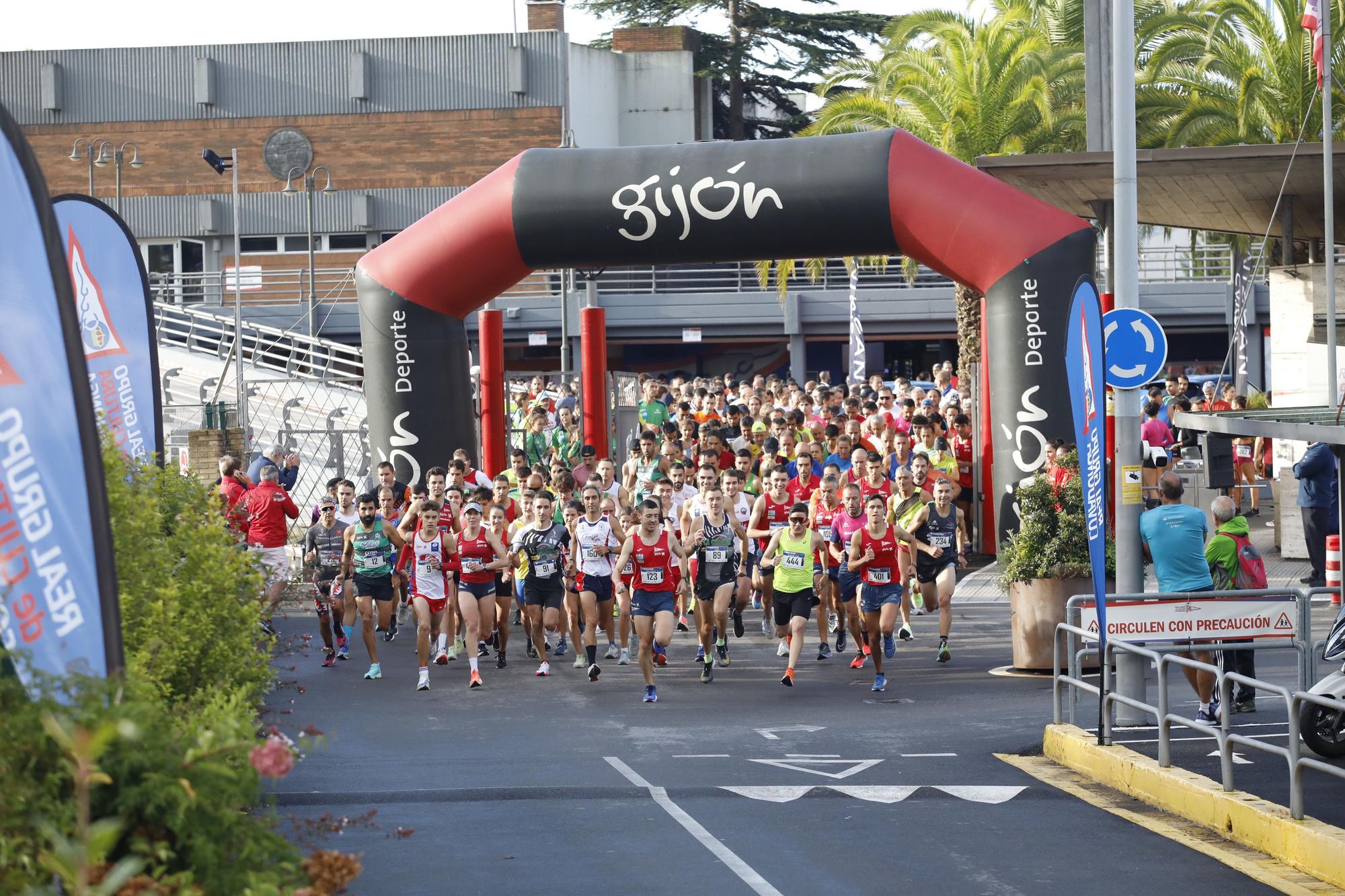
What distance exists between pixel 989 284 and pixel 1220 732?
26.3ft

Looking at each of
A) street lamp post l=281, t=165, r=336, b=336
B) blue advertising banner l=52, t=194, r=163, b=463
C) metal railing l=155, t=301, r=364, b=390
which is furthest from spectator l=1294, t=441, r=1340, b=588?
street lamp post l=281, t=165, r=336, b=336

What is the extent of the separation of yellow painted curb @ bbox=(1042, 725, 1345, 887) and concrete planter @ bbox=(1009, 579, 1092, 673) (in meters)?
2.89

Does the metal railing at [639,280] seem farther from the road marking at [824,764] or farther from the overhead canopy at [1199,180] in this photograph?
the road marking at [824,764]

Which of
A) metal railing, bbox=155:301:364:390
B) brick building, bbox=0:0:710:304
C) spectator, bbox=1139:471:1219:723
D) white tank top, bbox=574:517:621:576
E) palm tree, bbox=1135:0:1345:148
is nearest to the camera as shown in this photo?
spectator, bbox=1139:471:1219:723

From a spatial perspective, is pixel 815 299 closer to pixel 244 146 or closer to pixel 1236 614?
pixel 244 146

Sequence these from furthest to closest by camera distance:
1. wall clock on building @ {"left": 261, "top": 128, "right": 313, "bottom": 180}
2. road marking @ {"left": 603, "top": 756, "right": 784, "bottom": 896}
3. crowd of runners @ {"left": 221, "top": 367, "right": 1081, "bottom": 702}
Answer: wall clock on building @ {"left": 261, "top": 128, "right": 313, "bottom": 180}
crowd of runners @ {"left": 221, "top": 367, "right": 1081, "bottom": 702}
road marking @ {"left": 603, "top": 756, "right": 784, "bottom": 896}

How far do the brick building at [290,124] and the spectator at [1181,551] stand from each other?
36.3 m

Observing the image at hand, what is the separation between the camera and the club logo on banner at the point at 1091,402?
1073cm

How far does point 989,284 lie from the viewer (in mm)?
16812

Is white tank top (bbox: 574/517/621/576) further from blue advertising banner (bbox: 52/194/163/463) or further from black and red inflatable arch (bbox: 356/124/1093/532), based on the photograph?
blue advertising banner (bbox: 52/194/163/463)

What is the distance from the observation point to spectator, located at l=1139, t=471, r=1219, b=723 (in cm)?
1216

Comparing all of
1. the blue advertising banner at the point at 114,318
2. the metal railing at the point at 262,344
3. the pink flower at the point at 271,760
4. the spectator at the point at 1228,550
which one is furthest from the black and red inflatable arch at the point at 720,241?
the metal railing at the point at 262,344

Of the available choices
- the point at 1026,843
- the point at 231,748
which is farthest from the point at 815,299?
the point at 231,748

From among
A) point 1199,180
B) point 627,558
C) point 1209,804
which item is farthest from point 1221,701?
point 1199,180
